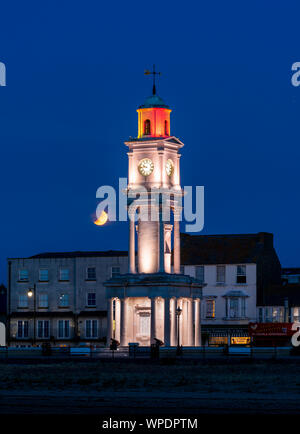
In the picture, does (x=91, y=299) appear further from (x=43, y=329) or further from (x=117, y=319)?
(x=117, y=319)

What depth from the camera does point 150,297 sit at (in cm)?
9581

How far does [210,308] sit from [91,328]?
505 inches

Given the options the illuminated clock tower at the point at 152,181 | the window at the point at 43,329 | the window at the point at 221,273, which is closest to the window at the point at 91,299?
the window at the point at 43,329

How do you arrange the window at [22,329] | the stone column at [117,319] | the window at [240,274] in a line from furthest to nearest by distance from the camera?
the window at [240,274], the window at [22,329], the stone column at [117,319]

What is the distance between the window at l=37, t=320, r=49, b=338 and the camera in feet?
381

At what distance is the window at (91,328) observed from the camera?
115 metres

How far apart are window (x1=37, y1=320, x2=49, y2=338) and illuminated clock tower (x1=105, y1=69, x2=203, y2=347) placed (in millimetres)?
18738

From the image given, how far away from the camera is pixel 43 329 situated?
11650 cm

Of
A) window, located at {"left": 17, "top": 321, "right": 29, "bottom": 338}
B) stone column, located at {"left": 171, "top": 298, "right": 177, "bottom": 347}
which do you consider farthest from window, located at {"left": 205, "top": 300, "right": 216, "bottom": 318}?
stone column, located at {"left": 171, "top": 298, "right": 177, "bottom": 347}

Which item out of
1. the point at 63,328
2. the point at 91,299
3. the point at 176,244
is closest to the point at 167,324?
the point at 176,244

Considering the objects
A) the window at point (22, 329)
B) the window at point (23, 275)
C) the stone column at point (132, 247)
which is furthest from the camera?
the window at point (23, 275)

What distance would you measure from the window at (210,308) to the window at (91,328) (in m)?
11.8

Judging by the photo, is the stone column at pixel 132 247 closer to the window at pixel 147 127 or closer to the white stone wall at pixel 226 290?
the window at pixel 147 127
